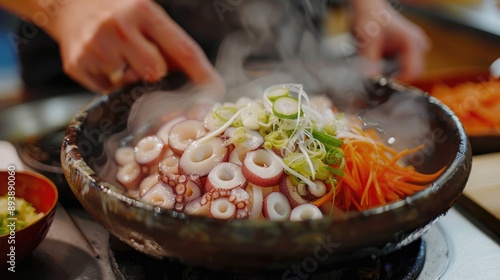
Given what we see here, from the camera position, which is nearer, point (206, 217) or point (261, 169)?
point (206, 217)

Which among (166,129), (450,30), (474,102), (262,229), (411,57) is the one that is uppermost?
(262,229)

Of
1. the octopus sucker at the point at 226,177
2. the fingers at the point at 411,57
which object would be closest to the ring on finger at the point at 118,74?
the octopus sucker at the point at 226,177

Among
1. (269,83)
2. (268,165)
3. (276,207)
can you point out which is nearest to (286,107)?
(268,165)

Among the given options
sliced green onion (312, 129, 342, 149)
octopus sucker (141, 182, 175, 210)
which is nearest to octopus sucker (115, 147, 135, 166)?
octopus sucker (141, 182, 175, 210)

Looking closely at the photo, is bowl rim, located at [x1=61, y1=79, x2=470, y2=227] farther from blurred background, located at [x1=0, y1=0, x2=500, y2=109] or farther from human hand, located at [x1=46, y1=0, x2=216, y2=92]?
blurred background, located at [x1=0, y1=0, x2=500, y2=109]

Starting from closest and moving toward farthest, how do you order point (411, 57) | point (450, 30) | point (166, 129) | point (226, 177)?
1. point (226, 177)
2. point (166, 129)
3. point (411, 57)
4. point (450, 30)

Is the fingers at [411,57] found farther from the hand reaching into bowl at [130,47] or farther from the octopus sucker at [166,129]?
the octopus sucker at [166,129]

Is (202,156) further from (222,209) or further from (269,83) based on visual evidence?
(269,83)
